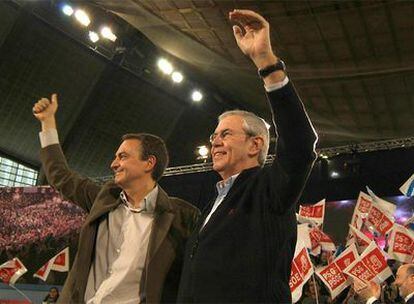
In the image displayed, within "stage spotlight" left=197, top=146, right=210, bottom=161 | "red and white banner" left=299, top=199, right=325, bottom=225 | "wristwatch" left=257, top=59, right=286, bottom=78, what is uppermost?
"stage spotlight" left=197, top=146, right=210, bottom=161

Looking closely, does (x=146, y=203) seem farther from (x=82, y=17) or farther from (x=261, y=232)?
(x=82, y=17)

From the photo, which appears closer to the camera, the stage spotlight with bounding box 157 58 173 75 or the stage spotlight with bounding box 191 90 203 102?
the stage spotlight with bounding box 157 58 173 75

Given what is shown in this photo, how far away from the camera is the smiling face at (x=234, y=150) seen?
143cm

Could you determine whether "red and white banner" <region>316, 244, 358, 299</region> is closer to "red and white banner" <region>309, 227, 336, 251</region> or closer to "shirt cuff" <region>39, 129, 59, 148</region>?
"red and white banner" <region>309, 227, 336, 251</region>

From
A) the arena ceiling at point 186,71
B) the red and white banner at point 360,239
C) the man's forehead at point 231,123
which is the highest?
the arena ceiling at point 186,71

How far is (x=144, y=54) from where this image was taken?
8070 mm

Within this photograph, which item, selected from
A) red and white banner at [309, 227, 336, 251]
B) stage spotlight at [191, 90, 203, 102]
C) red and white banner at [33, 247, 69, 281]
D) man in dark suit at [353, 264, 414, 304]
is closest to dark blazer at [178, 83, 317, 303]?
man in dark suit at [353, 264, 414, 304]

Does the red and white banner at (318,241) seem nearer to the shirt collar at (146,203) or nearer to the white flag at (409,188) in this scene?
the white flag at (409,188)

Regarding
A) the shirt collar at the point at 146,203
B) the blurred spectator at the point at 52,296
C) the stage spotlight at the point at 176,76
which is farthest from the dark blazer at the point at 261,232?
the stage spotlight at the point at 176,76

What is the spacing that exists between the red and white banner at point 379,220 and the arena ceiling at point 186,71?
5.59 feet

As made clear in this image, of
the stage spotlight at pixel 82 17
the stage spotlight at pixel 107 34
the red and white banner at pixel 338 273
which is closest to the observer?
the red and white banner at pixel 338 273

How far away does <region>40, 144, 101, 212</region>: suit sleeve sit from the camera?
1.82 metres

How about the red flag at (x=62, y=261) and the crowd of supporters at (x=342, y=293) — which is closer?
the crowd of supporters at (x=342, y=293)

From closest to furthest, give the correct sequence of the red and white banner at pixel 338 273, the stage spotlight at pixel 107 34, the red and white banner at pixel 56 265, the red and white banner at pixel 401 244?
1. the red and white banner at pixel 338 273
2. the red and white banner at pixel 401 244
3. the red and white banner at pixel 56 265
4. the stage spotlight at pixel 107 34
